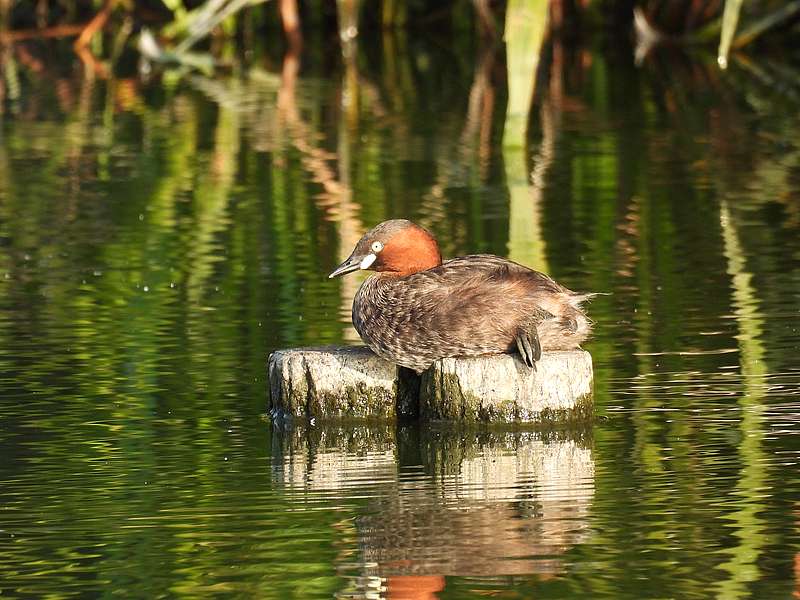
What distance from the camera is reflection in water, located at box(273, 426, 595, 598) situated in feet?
16.8

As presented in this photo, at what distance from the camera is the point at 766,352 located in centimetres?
790

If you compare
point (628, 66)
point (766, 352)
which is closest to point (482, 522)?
point (766, 352)

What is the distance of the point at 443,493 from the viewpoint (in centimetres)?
597

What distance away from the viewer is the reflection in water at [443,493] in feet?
16.8

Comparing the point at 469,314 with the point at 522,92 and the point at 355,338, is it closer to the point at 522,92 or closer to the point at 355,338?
the point at 355,338

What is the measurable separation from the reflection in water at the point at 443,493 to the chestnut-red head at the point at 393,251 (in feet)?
1.92

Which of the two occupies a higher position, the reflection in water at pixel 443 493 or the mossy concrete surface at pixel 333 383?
the mossy concrete surface at pixel 333 383

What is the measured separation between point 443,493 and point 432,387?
36.0 inches

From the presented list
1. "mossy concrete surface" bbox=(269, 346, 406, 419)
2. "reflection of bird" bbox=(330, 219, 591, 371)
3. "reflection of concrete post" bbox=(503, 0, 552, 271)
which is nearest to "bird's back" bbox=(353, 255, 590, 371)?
"reflection of bird" bbox=(330, 219, 591, 371)

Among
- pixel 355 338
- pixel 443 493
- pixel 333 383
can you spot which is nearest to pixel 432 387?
Result: pixel 333 383

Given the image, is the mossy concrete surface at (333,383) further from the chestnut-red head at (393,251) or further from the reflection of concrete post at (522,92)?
the reflection of concrete post at (522,92)

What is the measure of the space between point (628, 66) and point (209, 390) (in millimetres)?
16089

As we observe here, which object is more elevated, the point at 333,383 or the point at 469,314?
the point at 469,314

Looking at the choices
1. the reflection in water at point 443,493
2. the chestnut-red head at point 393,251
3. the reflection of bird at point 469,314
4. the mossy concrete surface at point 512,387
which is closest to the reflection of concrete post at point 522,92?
the chestnut-red head at point 393,251
